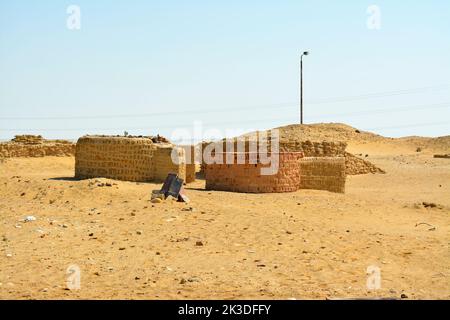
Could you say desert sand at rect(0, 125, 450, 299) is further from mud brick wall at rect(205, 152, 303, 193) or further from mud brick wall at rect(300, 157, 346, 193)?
mud brick wall at rect(300, 157, 346, 193)

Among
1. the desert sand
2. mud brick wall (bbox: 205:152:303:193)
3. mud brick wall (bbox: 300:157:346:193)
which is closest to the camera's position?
the desert sand

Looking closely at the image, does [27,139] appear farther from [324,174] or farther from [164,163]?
[324,174]

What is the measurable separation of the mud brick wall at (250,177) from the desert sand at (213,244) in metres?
0.57

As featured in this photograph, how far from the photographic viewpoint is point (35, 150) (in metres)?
26.6

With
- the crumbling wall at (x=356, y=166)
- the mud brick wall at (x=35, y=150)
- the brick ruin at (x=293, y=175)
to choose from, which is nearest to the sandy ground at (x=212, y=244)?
the brick ruin at (x=293, y=175)

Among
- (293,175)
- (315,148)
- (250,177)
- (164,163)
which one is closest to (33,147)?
(164,163)

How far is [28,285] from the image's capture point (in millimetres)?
7055

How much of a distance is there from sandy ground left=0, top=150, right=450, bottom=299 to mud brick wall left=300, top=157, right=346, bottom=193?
7.71ft

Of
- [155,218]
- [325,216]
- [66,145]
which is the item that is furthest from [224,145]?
[155,218]

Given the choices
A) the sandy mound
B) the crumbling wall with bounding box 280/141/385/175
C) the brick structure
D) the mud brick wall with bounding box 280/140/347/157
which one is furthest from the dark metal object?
the sandy mound

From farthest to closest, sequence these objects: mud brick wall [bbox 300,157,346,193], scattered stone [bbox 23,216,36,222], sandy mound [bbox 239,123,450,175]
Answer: sandy mound [bbox 239,123,450,175] → mud brick wall [bbox 300,157,346,193] → scattered stone [bbox 23,216,36,222]

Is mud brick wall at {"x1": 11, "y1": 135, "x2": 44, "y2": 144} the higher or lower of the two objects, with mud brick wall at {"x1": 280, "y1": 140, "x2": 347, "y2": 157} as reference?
higher

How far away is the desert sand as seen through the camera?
711cm
